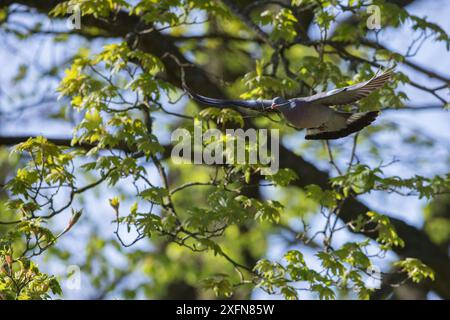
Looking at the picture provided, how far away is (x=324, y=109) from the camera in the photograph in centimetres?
517

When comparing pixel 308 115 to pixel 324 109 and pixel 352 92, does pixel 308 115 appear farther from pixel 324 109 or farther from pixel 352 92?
pixel 352 92

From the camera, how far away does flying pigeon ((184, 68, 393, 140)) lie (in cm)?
479

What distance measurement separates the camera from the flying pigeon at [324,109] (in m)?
4.79

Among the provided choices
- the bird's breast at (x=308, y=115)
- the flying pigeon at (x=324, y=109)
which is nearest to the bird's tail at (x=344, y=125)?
the flying pigeon at (x=324, y=109)

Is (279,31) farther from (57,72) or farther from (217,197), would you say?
(57,72)

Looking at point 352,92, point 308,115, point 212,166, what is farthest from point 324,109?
point 212,166

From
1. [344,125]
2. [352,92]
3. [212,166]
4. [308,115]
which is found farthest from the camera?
[212,166]

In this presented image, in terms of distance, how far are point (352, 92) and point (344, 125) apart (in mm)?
575

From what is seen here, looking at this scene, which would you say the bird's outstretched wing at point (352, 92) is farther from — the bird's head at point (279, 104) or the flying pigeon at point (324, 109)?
the bird's head at point (279, 104)

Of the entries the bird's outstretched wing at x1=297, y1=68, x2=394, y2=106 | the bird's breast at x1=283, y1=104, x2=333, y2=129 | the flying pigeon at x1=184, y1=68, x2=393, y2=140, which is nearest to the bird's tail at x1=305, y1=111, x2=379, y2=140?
the flying pigeon at x1=184, y1=68, x2=393, y2=140

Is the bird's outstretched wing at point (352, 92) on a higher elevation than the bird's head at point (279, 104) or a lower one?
lower

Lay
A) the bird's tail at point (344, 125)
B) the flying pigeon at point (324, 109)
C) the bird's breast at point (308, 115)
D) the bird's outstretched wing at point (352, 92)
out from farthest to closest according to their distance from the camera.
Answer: the bird's tail at point (344, 125), the bird's breast at point (308, 115), the flying pigeon at point (324, 109), the bird's outstretched wing at point (352, 92)

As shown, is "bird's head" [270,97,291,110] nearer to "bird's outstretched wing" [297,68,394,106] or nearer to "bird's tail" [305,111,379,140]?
"bird's outstretched wing" [297,68,394,106]

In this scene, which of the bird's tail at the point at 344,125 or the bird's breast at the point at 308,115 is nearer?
the bird's breast at the point at 308,115
